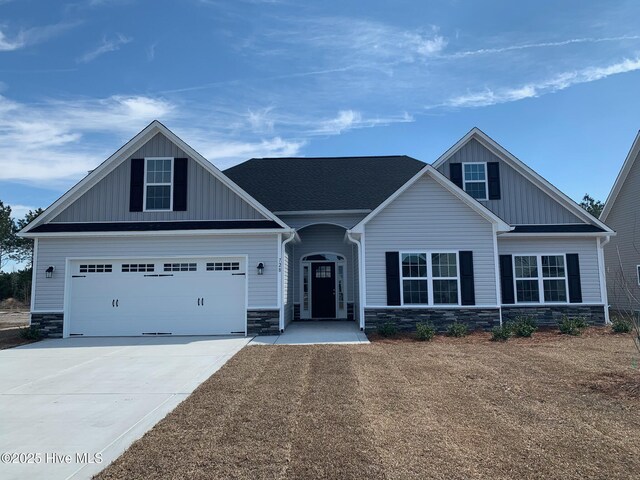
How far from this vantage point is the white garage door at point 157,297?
42.5ft

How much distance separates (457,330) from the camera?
1207 cm

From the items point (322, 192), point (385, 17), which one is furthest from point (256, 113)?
point (385, 17)

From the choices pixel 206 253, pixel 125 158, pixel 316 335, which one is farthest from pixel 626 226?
pixel 125 158

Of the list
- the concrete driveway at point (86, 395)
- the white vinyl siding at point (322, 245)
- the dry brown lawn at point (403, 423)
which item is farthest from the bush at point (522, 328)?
the concrete driveway at point (86, 395)

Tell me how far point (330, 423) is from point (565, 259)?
12699 mm

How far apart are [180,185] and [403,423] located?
1074cm

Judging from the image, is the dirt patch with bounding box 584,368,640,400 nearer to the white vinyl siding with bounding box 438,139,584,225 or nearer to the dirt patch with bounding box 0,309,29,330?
A: the white vinyl siding with bounding box 438,139,584,225

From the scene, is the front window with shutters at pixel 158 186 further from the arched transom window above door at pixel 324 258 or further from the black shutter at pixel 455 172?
the black shutter at pixel 455 172

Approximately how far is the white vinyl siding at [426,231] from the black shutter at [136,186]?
23.8 ft

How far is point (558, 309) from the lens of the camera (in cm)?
1420

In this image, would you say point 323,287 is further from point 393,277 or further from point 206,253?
point 206,253

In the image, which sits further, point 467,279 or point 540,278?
point 540,278

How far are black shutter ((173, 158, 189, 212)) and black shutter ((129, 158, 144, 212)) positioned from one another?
42.2 inches

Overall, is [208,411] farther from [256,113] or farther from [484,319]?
[256,113]
